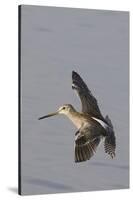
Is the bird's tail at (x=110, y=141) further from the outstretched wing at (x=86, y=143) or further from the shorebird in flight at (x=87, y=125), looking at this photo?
the outstretched wing at (x=86, y=143)

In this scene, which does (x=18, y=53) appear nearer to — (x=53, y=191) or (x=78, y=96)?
(x=78, y=96)

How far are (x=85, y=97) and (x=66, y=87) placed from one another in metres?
0.26

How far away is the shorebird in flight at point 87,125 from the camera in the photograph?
785cm

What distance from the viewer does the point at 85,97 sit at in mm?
7938

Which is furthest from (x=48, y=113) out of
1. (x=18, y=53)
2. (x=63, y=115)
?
(x=18, y=53)

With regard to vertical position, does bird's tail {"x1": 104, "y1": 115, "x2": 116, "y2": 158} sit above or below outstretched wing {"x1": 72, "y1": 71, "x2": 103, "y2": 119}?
below

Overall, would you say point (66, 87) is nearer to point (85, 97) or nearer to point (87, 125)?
point (85, 97)


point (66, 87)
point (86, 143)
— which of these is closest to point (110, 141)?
point (86, 143)

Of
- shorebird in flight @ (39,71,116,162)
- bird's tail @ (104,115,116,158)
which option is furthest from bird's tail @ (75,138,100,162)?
bird's tail @ (104,115,116,158)

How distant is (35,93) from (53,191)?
1030 mm

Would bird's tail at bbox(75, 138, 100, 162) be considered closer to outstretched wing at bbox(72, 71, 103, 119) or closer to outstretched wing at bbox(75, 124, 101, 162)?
outstretched wing at bbox(75, 124, 101, 162)

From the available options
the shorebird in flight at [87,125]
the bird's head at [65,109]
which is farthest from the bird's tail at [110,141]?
the bird's head at [65,109]

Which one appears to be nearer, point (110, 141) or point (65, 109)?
point (65, 109)

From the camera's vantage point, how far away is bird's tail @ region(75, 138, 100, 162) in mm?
7891
